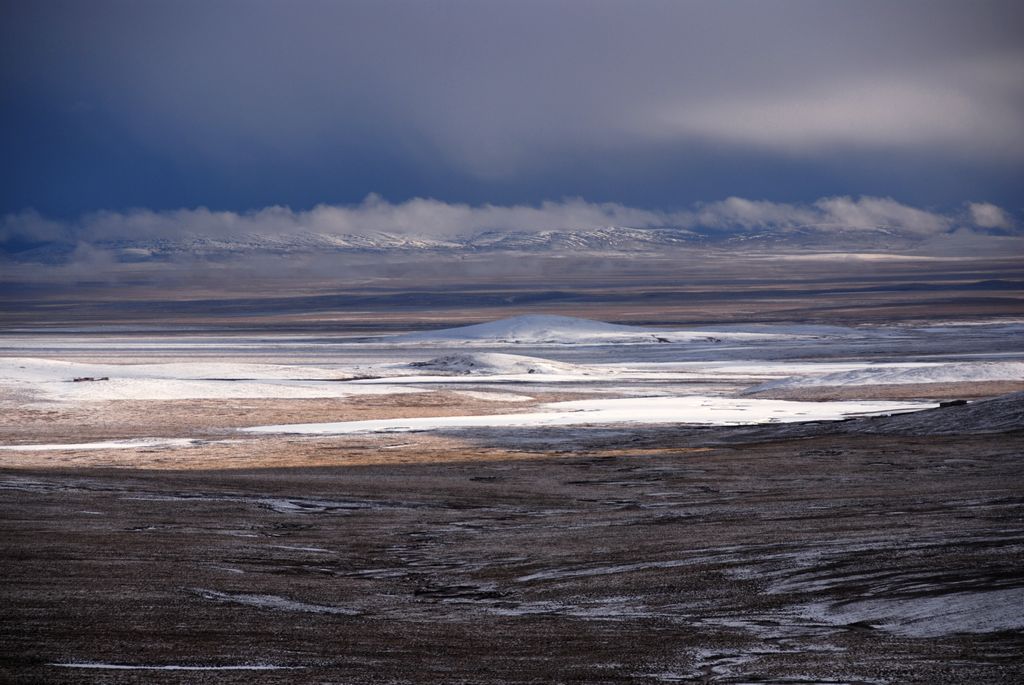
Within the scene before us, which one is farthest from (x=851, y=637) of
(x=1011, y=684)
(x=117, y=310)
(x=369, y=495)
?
(x=117, y=310)

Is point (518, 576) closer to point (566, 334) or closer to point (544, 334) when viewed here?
point (544, 334)

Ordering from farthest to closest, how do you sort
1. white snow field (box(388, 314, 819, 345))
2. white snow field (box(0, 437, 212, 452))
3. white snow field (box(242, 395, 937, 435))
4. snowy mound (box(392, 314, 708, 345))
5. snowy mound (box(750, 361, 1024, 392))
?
1. snowy mound (box(392, 314, 708, 345))
2. white snow field (box(388, 314, 819, 345))
3. snowy mound (box(750, 361, 1024, 392))
4. white snow field (box(242, 395, 937, 435))
5. white snow field (box(0, 437, 212, 452))

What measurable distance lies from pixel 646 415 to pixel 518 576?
92.7ft

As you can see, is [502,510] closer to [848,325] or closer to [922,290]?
[848,325]

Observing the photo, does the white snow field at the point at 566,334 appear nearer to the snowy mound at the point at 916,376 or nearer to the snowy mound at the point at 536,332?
the snowy mound at the point at 536,332

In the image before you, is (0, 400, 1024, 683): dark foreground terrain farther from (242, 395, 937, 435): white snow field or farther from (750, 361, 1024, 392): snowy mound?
(750, 361, 1024, 392): snowy mound

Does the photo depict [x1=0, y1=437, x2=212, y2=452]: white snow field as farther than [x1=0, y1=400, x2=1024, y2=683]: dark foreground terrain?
Yes

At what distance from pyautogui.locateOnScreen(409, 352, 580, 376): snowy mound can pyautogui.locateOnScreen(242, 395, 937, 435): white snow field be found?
1688cm

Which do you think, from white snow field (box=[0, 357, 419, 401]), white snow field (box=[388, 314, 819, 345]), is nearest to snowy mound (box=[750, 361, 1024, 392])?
white snow field (box=[0, 357, 419, 401])

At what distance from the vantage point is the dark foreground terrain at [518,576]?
9.75 meters

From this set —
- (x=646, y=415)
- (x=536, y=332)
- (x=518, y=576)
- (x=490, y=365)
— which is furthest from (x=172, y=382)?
(x=536, y=332)

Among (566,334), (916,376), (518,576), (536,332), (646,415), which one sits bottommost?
(646,415)

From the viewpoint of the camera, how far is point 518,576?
1511cm

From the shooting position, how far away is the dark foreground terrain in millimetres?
9750
